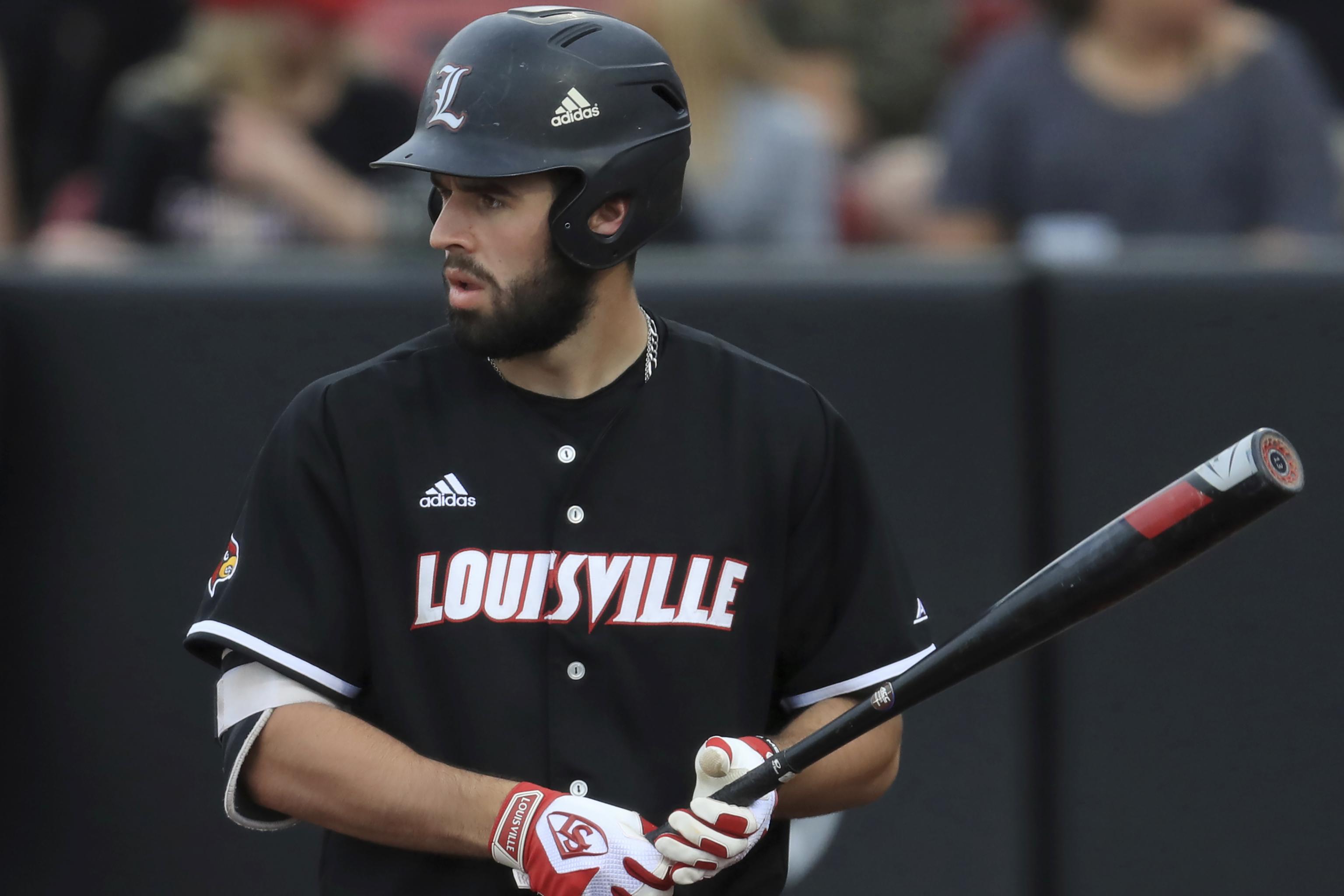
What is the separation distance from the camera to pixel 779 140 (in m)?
5.30

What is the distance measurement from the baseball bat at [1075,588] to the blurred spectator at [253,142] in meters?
2.93

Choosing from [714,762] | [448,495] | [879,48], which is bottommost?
[714,762]

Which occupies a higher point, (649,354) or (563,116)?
(563,116)

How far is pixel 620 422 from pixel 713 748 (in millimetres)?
542

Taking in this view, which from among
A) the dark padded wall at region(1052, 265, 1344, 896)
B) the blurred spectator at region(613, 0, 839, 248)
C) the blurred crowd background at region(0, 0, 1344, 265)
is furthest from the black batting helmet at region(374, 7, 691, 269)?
the blurred spectator at region(613, 0, 839, 248)

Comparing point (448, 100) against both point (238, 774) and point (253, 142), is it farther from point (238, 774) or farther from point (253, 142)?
point (253, 142)

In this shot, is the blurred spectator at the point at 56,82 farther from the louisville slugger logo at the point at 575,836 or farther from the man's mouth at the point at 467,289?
the louisville slugger logo at the point at 575,836

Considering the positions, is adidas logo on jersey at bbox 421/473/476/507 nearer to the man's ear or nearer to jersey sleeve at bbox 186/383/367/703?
jersey sleeve at bbox 186/383/367/703

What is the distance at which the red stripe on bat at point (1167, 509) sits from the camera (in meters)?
2.43

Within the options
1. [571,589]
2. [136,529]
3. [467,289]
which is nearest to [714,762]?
[571,589]

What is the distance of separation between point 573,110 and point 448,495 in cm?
61

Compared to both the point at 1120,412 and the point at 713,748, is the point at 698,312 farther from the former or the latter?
the point at 713,748

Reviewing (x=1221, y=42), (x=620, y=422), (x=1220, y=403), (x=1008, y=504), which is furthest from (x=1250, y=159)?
(x=620, y=422)

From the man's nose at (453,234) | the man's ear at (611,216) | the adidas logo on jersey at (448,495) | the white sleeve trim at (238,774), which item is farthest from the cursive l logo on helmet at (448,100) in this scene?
the white sleeve trim at (238,774)
